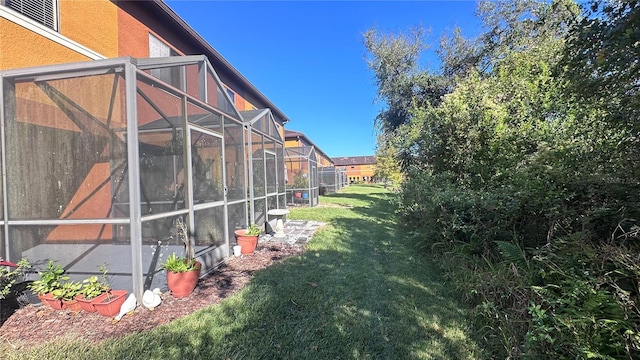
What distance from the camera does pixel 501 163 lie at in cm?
553

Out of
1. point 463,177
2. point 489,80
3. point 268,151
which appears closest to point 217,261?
point 268,151

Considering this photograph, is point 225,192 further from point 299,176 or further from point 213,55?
point 299,176

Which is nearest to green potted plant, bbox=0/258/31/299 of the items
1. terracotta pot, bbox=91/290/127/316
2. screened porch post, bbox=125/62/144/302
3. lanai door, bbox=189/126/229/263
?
terracotta pot, bbox=91/290/127/316

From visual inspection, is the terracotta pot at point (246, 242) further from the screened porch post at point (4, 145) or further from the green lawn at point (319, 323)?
the screened porch post at point (4, 145)

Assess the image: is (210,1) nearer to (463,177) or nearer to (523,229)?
(463,177)

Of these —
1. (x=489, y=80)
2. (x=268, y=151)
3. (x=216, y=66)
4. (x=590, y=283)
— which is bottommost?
(x=590, y=283)

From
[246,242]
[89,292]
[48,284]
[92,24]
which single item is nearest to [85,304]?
[89,292]

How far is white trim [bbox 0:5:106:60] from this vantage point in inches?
168

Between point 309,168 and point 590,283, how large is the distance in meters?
12.5

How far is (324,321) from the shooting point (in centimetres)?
299

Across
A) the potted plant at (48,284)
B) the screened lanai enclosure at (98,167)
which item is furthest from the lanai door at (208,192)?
the potted plant at (48,284)

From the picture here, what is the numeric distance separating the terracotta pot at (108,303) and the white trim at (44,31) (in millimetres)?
4650

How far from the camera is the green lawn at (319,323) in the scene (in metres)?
2.44

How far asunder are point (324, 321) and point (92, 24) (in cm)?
777
